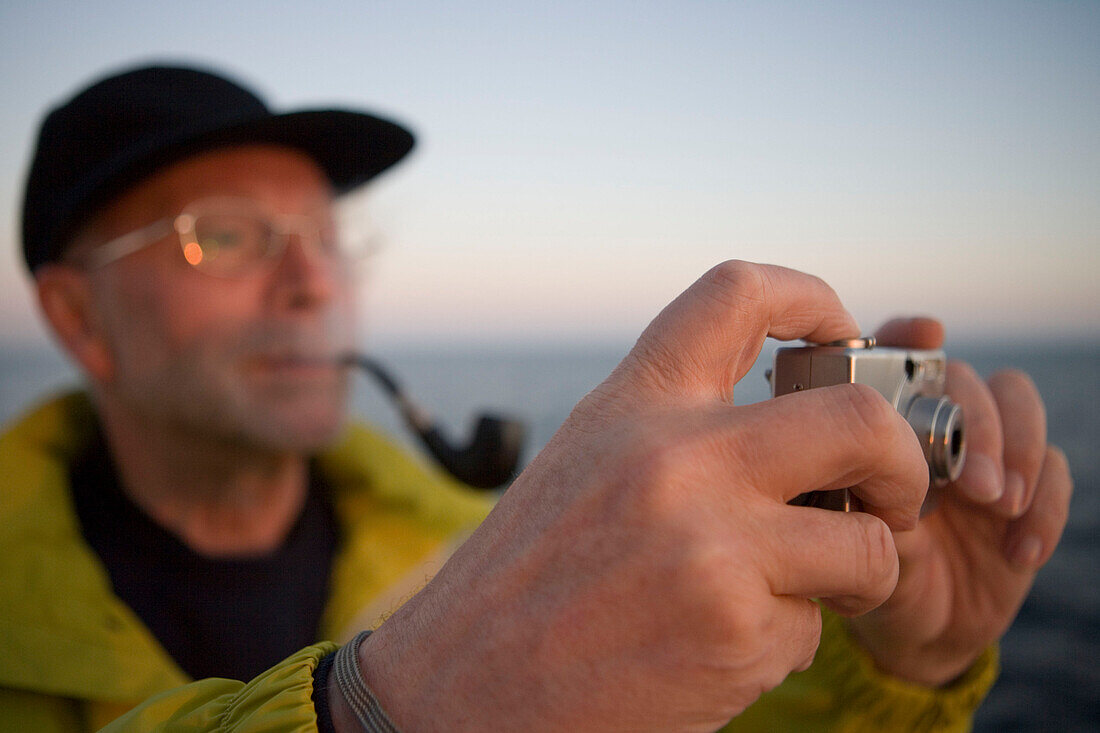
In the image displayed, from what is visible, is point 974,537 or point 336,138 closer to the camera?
point 974,537

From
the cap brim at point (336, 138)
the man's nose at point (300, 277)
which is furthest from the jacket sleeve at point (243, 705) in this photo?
the cap brim at point (336, 138)

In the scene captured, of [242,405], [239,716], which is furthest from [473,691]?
[242,405]

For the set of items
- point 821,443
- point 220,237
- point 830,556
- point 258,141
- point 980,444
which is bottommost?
point 980,444

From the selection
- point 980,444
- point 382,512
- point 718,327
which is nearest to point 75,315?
point 382,512

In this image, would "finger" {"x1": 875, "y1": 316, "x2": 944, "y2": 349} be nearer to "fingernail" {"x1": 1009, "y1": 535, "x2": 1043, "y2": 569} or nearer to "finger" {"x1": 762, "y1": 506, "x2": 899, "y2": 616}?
"fingernail" {"x1": 1009, "y1": 535, "x2": 1043, "y2": 569}

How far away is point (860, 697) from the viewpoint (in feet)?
4.45

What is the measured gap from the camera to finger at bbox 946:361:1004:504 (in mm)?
1078

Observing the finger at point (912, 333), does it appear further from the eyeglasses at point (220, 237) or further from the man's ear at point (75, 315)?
the man's ear at point (75, 315)

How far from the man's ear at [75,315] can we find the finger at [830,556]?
224 centimetres

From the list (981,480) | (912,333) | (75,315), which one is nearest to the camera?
(981,480)

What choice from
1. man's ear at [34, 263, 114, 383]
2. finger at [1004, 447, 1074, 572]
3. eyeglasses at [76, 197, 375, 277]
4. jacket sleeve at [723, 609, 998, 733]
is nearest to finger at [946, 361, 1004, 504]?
finger at [1004, 447, 1074, 572]

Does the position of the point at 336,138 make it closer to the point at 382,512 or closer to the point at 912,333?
the point at 382,512

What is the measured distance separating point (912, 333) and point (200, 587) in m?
1.96

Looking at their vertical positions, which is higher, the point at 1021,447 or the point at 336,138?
the point at 336,138
